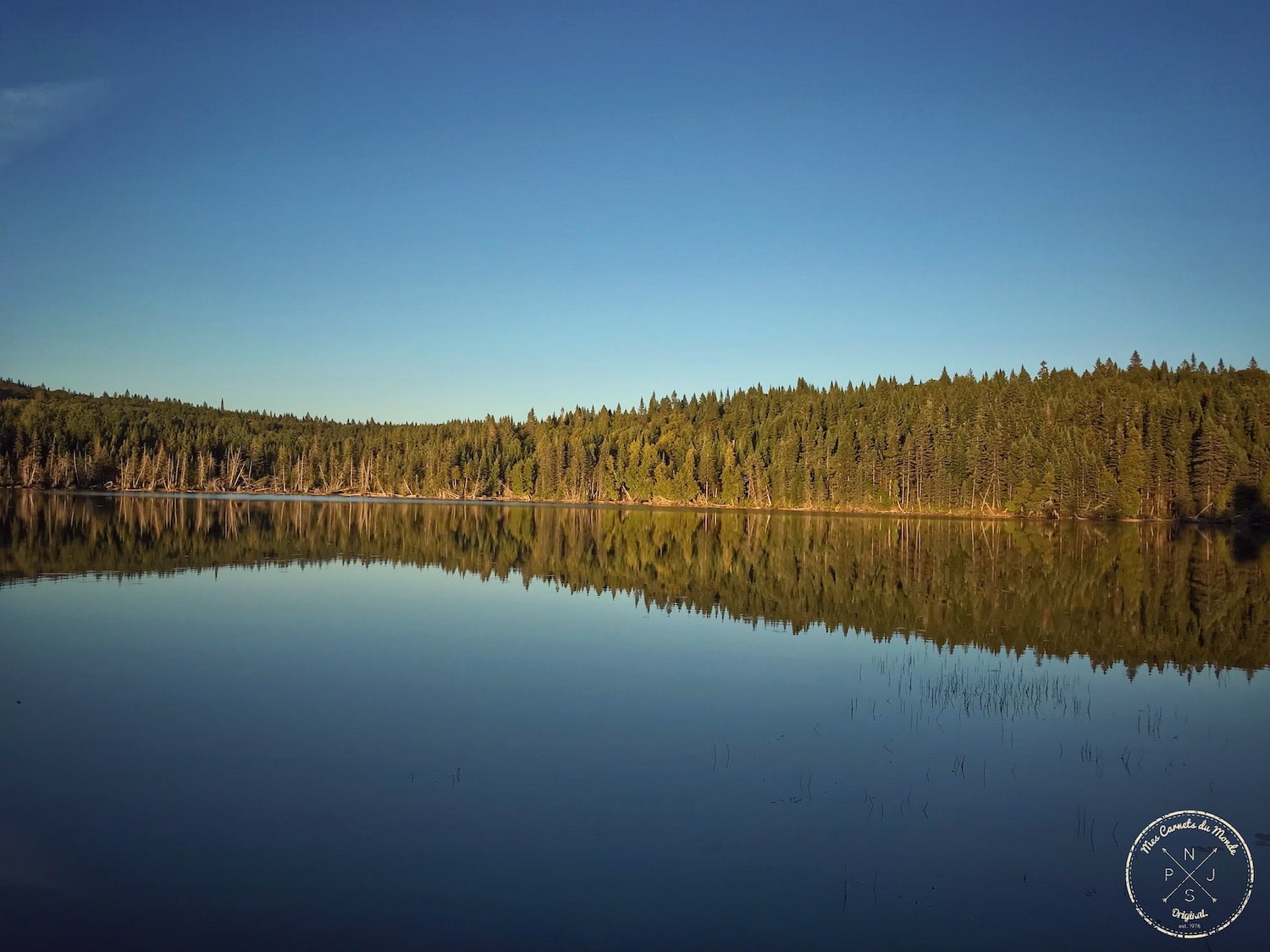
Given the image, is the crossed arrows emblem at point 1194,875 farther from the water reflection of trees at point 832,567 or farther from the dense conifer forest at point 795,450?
the dense conifer forest at point 795,450

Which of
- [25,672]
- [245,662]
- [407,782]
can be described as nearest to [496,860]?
[407,782]

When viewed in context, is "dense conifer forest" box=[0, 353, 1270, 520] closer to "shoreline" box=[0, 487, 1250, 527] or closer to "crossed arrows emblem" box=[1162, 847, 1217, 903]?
"shoreline" box=[0, 487, 1250, 527]

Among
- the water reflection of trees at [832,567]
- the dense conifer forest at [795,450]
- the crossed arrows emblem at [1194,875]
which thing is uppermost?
the dense conifer forest at [795,450]

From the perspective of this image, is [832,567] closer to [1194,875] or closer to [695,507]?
[1194,875]

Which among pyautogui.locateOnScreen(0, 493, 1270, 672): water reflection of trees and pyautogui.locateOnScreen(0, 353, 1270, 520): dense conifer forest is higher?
pyautogui.locateOnScreen(0, 353, 1270, 520): dense conifer forest

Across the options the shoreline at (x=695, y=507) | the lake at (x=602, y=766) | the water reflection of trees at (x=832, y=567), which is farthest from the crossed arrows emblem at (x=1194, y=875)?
the shoreline at (x=695, y=507)

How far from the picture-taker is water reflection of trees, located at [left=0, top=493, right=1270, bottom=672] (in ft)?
73.9

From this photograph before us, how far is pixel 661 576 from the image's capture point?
109 ft

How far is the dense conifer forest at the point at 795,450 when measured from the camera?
323 feet

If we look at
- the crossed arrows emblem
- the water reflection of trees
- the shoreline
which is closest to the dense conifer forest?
the shoreline

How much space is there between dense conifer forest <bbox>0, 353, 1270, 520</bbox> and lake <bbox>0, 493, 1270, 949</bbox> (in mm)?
82211

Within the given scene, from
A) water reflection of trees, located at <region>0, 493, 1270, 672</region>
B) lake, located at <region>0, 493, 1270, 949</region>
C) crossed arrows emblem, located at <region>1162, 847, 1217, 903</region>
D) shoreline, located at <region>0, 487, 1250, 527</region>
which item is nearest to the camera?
lake, located at <region>0, 493, 1270, 949</region>

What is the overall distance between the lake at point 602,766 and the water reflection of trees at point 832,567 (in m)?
0.38

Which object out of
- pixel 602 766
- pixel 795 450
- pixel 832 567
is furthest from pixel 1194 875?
pixel 795 450
